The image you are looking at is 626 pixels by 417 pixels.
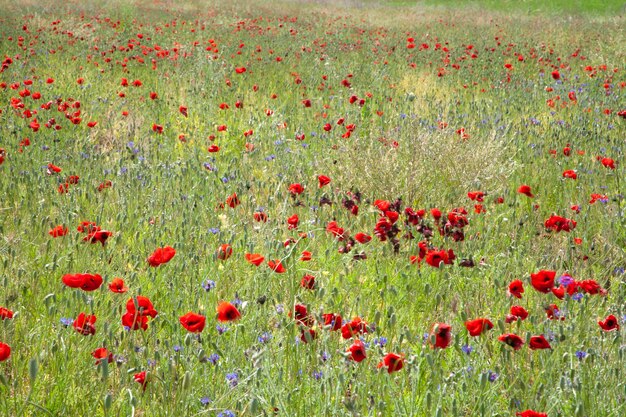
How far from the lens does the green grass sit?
1908mm

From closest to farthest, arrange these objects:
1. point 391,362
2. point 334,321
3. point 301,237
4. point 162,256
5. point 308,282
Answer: point 391,362 < point 334,321 < point 162,256 < point 308,282 < point 301,237

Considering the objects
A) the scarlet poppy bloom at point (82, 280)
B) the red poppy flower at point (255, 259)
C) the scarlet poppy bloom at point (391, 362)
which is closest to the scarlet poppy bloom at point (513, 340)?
the scarlet poppy bloom at point (391, 362)

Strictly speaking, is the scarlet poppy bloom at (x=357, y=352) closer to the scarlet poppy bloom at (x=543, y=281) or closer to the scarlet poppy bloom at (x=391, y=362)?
the scarlet poppy bloom at (x=391, y=362)

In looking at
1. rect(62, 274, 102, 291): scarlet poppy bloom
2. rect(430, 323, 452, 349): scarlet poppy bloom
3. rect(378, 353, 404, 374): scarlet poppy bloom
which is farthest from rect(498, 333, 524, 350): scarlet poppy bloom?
rect(62, 274, 102, 291): scarlet poppy bloom

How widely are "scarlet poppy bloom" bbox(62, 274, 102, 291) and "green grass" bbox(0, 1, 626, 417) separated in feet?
0.67

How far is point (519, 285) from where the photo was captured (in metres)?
1.93

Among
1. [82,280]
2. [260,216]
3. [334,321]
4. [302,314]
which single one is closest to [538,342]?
[334,321]

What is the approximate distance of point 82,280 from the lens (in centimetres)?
172

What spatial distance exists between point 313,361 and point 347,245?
981 millimetres

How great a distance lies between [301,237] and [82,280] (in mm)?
793

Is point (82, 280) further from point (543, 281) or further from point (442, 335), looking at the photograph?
point (543, 281)

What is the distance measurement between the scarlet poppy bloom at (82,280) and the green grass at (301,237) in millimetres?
204

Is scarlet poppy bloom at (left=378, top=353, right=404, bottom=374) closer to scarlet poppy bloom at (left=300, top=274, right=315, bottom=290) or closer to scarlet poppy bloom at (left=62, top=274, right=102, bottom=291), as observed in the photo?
scarlet poppy bloom at (left=300, top=274, right=315, bottom=290)

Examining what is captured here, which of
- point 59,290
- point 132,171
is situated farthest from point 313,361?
point 132,171
